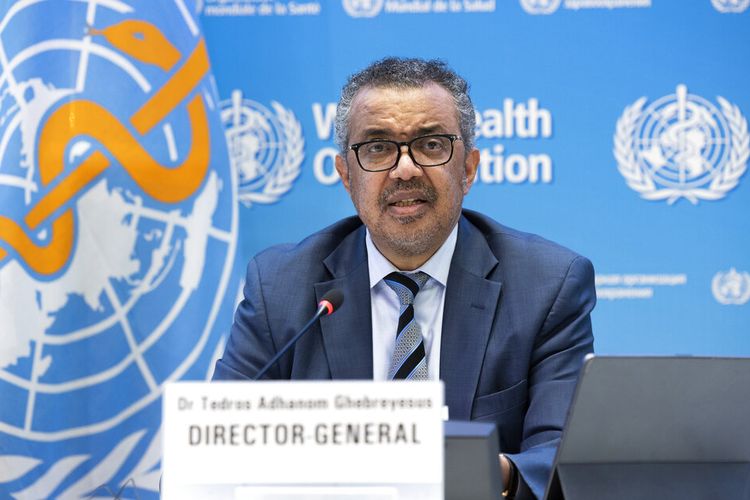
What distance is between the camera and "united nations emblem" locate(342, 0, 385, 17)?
3.62m

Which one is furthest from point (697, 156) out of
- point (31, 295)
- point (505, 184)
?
point (31, 295)

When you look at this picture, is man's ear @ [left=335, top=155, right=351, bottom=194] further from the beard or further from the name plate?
the name plate

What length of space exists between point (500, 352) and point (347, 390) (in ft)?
3.80

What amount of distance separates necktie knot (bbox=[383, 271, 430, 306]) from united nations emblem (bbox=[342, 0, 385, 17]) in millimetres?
1493

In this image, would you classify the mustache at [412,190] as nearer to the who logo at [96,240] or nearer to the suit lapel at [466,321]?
the suit lapel at [466,321]

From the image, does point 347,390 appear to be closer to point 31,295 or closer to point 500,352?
point 500,352

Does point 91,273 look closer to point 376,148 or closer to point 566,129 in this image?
point 376,148

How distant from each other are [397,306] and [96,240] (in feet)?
3.74

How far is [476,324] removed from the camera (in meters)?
2.38

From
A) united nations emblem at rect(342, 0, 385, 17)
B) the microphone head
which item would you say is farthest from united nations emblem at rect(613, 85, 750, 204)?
the microphone head

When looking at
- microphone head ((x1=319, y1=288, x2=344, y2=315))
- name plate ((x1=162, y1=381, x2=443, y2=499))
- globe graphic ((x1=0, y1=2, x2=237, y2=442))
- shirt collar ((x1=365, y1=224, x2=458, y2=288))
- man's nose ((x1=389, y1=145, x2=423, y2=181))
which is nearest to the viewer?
name plate ((x1=162, y1=381, x2=443, y2=499))

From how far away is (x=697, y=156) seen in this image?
3.58 metres

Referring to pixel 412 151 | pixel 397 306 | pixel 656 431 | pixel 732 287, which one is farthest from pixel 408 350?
pixel 732 287

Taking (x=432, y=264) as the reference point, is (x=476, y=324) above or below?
below
